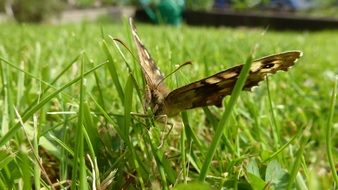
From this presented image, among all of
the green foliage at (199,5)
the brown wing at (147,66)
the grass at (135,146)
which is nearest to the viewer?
the grass at (135,146)

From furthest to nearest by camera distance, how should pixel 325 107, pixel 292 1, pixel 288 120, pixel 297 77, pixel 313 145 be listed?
pixel 292 1, pixel 297 77, pixel 325 107, pixel 288 120, pixel 313 145

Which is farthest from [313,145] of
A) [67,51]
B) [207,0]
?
[207,0]

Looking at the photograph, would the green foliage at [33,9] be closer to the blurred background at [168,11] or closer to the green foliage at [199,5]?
the blurred background at [168,11]

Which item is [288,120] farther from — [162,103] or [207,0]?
[207,0]

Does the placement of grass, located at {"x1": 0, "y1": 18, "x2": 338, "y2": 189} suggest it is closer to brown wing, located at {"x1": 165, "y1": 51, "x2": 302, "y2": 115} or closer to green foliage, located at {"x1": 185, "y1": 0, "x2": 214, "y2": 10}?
brown wing, located at {"x1": 165, "y1": 51, "x2": 302, "y2": 115}

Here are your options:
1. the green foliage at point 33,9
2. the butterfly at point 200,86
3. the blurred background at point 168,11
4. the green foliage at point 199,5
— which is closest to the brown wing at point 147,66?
the butterfly at point 200,86

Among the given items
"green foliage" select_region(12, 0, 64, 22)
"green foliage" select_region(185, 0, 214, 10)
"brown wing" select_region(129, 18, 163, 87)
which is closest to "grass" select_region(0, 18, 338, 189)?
"brown wing" select_region(129, 18, 163, 87)

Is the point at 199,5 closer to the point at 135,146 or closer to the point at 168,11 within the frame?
the point at 168,11
